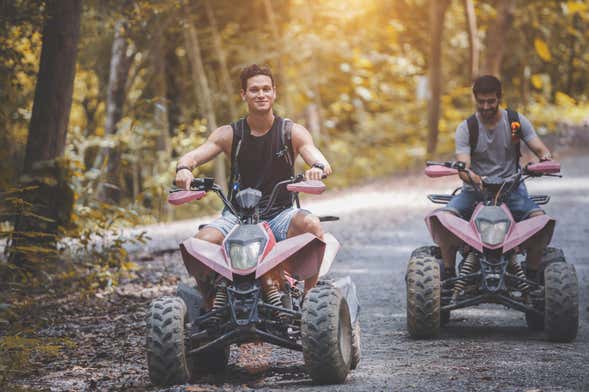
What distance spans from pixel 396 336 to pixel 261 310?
230cm

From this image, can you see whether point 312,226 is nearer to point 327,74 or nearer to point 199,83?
point 199,83

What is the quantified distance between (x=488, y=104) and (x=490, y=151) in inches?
16.8

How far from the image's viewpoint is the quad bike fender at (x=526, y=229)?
7.34 m

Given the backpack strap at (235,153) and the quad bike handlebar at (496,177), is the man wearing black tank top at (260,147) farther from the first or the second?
the quad bike handlebar at (496,177)

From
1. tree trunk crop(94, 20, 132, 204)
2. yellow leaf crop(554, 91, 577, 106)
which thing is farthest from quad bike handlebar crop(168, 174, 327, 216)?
yellow leaf crop(554, 91, 577, 106)

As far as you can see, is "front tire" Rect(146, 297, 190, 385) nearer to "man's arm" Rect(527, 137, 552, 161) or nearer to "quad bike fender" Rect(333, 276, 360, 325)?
"quad bike fender" Rect(333, 276, 360, 325)

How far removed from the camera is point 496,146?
26.9ft

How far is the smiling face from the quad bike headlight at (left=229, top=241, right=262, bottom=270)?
1168 millimetres

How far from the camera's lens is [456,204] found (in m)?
8.03

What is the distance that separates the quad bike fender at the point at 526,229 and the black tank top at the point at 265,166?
197cm

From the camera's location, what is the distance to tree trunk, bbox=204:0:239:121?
2386 cm

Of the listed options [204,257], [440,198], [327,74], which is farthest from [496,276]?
[327,74]

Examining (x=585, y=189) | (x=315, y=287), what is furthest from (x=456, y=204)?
(x=585, y=189)

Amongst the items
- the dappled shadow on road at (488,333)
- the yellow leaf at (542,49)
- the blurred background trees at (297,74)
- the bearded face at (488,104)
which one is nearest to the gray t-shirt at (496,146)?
the bearded face at (488,104)
